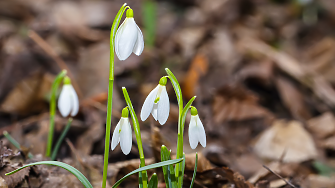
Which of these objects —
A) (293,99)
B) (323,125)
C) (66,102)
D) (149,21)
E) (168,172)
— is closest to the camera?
(168,172)

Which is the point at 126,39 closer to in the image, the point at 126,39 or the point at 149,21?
the point at 126,39

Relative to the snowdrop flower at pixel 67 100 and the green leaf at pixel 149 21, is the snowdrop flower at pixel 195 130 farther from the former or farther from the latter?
the green leaf at pixel 149 21

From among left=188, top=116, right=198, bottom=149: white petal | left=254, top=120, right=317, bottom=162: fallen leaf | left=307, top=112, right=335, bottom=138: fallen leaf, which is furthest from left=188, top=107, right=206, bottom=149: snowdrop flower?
left=307, top=112, right=335, bottom=138: fallen leaf

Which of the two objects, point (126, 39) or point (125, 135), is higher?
point (126, 39)

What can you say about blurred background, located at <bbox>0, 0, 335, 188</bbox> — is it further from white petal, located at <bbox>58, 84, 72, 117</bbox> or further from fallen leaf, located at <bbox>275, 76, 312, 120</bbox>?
white petal, located at <bbox>58, 84, 72, 117</bbox>

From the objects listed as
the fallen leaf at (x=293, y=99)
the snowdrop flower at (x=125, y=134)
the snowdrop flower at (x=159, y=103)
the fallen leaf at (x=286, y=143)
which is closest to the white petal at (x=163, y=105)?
the snowdrop flower at (x=159, y=103)

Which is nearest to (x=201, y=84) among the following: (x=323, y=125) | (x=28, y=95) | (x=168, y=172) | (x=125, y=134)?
(x=323, y=125)
